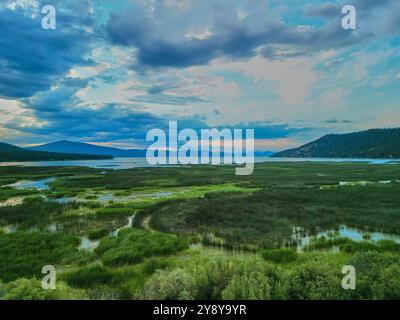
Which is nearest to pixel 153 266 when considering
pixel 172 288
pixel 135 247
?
pixel 135 247

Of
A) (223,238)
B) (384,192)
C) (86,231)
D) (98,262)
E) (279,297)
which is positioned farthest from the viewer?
(384,192)

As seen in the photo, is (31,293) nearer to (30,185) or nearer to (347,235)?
(347,235)

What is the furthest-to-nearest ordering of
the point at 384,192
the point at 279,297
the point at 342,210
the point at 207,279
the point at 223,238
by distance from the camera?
the point at 384,192 → the point at 342,210 → the point at 223,238 → the point at 207,279 → the point at 279,297

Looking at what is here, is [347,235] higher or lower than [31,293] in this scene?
lower

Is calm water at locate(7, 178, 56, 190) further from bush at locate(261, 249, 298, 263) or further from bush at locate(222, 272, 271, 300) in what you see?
bush at locate(222, 272, 271, 300)
